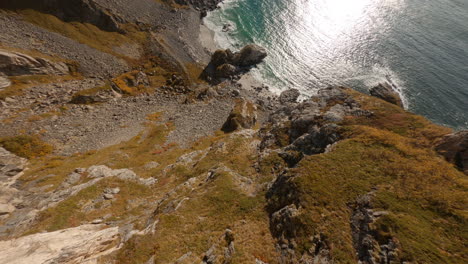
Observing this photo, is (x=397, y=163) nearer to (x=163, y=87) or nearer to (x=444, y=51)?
(x=163, y=87)

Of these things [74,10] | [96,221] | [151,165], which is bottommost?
[151,165]

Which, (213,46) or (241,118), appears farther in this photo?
(213,46)

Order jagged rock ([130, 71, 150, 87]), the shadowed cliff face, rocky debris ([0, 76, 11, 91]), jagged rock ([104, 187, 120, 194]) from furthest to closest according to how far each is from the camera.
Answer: the shadowed cliff face, jagged rock ([130, 71, 150, 87]), rocky debris ([0, 76, 11, 91]), jagged rock ([104, 187, 120, 194])

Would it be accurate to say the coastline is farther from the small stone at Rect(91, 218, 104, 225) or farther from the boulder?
the small stone at Rect(91, 218, 104, 225)

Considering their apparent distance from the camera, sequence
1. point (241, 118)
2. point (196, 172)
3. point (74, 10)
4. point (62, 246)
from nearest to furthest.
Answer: point (62, 246) → point (196, 172) → point (241, 118) → point (74, 10)

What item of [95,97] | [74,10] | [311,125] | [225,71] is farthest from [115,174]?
[74,10]

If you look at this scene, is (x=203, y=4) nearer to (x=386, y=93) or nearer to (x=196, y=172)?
(x=386, y=93)

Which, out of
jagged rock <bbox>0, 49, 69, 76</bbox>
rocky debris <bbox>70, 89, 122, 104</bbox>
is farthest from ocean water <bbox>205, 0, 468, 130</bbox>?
jagged rock <bbox>0, 49, 69, 76</bbox>
